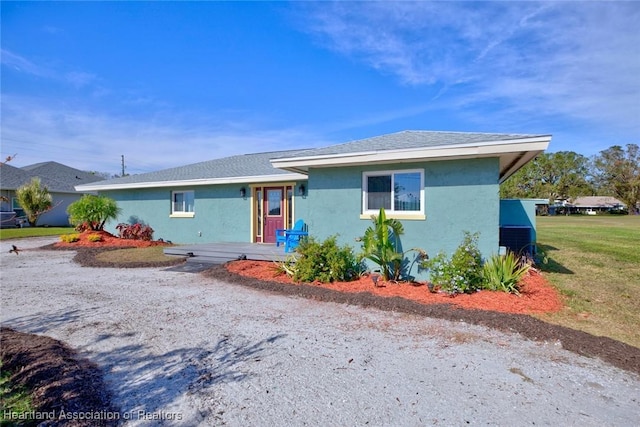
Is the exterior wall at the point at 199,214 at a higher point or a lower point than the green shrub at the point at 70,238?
higher

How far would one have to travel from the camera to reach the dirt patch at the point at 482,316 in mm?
3934

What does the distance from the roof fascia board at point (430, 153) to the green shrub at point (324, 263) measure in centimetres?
197

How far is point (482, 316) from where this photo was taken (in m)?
5.09

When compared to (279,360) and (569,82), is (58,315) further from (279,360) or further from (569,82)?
(569,82)

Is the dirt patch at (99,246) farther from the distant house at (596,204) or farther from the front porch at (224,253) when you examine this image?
the distant house at (596,204)

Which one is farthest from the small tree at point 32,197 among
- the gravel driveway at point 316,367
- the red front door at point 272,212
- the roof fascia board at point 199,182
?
the gravel driveway at point 316,367

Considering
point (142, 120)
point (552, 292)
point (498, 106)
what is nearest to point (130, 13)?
point (552, 292)

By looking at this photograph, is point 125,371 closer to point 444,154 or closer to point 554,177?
point 444,154

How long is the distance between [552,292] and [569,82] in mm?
10528

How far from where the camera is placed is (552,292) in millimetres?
6516

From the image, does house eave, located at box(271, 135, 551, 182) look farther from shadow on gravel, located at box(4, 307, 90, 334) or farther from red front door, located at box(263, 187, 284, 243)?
shadow on gravel, located at box(4, 307, 90, 334)

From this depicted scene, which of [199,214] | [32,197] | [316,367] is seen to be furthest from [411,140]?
[32,197]

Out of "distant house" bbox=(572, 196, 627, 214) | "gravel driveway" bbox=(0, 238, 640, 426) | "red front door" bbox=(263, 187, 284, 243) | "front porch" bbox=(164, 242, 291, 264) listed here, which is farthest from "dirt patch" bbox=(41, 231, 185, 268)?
"distant house" bbox=(572, 196, 627, 214)

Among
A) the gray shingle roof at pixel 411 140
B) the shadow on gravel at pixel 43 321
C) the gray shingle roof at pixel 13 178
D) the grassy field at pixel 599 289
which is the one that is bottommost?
the shadow on gravel at pixel 43 321
